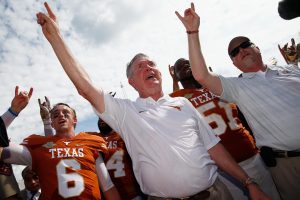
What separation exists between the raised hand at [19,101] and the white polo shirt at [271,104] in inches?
110

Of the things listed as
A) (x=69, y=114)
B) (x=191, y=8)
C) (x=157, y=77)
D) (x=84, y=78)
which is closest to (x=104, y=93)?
(x=84, y=78)

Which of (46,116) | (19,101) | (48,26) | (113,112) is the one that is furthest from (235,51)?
(46,116)

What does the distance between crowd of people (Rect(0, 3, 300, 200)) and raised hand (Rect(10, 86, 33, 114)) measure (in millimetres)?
13

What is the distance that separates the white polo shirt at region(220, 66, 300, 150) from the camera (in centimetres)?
303

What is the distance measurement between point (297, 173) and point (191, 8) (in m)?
2.33

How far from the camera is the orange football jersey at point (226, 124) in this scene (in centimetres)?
364

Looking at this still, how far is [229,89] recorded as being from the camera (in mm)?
3180

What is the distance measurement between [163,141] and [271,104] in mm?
1550

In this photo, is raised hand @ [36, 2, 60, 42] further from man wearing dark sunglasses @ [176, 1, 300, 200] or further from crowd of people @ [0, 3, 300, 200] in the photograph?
man wearing dark sunglasses @ [176, 1, 300, 200]

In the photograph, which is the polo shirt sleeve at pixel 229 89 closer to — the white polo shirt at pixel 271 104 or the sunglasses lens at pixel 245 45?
the white polo shirt at pixel 271 104

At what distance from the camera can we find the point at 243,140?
3.69 m

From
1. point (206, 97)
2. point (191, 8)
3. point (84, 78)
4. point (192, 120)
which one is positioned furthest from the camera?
point (206, 97)

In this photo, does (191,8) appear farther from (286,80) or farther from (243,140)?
(243,140)

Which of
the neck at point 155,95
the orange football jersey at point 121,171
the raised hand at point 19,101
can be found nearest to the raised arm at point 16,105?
the raised hand at point 19,101
